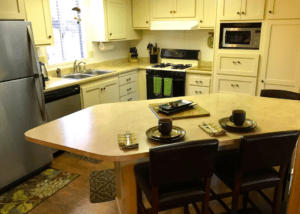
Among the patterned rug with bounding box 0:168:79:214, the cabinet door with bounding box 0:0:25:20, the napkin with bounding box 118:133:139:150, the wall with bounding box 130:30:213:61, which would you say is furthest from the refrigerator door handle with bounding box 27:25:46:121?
the wall with bounding box 130:30:213:61

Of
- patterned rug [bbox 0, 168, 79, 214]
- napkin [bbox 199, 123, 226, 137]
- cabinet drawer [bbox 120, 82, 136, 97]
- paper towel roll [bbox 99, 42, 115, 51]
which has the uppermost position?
paper towel roll [bbox 99, 42, 115, 51]

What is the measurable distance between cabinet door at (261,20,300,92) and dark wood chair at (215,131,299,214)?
204cm

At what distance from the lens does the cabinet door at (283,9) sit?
9.96ft

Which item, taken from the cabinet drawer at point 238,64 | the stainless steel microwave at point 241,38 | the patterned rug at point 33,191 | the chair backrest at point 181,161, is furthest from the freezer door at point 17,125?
the stainless steel microwave at point 241,38

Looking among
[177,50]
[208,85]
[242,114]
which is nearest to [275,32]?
[208,85]

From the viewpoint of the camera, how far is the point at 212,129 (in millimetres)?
1621

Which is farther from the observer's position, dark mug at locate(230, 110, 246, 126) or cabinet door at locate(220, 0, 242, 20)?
cabinet door at locate(220, 0, 242, 20)

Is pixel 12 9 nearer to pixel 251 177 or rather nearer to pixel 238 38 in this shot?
pixel 251 177

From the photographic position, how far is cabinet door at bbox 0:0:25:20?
2350mm

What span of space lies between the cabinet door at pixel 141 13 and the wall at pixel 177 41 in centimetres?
36

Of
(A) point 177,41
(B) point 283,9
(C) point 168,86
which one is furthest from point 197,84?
(B) point 283,9

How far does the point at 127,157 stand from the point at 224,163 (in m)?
Answer: 0.76

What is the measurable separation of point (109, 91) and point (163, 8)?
67.1 inches

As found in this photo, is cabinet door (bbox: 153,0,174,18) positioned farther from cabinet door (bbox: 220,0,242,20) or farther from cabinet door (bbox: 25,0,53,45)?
cabinet door (bbox: 25,0,53,45)
